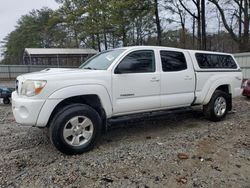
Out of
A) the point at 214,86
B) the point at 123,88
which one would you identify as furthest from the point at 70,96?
the point at 214,86

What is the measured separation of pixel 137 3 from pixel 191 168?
61.5 feet

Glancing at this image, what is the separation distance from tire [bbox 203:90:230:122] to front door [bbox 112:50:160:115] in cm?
168

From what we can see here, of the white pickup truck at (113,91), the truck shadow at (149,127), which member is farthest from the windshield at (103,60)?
the truck shadow at (149,127)

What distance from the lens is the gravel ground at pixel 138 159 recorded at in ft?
10.5

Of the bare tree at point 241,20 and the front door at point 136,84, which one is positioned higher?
the bare tree at point 241,20

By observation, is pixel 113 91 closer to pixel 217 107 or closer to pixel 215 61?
pixel 217 107

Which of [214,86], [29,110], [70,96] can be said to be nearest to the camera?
[29,110]

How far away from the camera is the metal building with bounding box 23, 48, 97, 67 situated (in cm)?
3083

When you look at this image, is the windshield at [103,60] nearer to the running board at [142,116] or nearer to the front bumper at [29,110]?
the running board at [142,116]

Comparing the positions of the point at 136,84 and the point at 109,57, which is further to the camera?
the point at 109,57

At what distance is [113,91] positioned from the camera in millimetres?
4348

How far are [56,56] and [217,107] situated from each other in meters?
28.1

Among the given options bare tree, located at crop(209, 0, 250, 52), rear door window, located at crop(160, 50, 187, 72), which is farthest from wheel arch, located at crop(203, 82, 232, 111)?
bare tree, located at crop(209, 0, 250, 52)

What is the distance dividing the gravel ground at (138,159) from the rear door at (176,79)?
0.67 m
